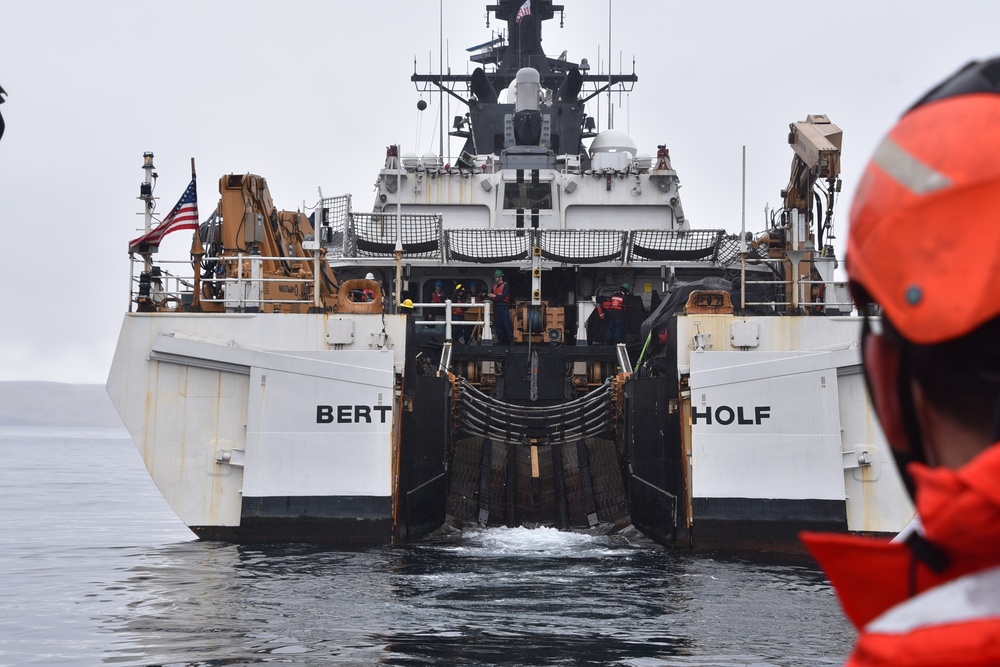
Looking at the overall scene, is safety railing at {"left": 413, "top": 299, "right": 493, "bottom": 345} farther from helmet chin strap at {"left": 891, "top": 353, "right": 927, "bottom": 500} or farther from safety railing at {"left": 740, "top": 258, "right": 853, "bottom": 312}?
helmet chin strap at {"left": 891, "top": 353, "right": 927, "bottom": 500}

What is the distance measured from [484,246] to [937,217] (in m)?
15.9

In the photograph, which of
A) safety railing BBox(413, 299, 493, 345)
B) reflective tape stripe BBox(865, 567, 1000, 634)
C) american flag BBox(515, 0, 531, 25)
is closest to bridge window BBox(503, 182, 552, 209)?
safety railing BBox(413, 299, 493, 345)

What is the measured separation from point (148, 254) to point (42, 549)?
14.9ft

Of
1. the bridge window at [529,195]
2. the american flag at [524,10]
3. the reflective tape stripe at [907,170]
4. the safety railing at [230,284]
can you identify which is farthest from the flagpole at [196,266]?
the american flag at [524,10]

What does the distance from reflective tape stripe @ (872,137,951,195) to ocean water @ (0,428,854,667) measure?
243 inches

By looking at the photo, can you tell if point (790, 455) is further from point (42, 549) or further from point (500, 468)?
point (42, 549)

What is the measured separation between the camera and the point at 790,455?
11.8 meters

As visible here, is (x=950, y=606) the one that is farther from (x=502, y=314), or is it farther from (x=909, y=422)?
(x=502, y=314)

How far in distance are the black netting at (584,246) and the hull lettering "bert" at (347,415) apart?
19.8 ft

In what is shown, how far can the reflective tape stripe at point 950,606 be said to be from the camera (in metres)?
1.46

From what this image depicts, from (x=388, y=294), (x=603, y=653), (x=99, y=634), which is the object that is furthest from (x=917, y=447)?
(x=388, y=294)

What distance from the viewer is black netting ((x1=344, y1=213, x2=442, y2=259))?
17938mm

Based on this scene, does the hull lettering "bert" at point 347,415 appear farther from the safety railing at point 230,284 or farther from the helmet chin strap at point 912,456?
the helmet chin strap at point 912,456

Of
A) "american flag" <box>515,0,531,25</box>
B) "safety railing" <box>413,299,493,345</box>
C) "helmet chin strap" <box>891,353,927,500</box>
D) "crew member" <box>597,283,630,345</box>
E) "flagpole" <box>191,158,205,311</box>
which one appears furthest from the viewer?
"american flag" <box>515,0,531,25</box>
